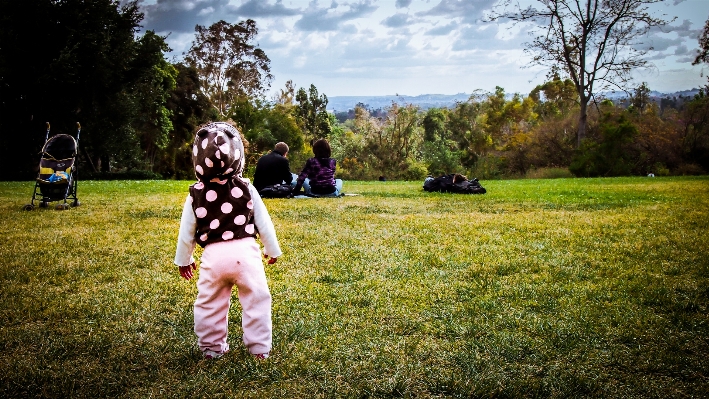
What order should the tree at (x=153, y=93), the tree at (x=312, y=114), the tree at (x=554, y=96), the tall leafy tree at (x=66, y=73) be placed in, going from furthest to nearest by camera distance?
the tree at (x=312, y=114)
the tree at (x=554, y=96)
the tree at (x=153, y=93)
the tall leafy tree at (x=66, y=73)

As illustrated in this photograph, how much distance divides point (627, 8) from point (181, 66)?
32478 millimetres

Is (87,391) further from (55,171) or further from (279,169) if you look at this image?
(279,169)

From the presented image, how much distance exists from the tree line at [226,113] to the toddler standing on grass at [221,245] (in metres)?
25.1

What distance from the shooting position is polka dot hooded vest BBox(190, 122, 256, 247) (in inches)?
127

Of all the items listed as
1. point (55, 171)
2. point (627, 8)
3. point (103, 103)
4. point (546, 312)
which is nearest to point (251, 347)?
point (546, 312)

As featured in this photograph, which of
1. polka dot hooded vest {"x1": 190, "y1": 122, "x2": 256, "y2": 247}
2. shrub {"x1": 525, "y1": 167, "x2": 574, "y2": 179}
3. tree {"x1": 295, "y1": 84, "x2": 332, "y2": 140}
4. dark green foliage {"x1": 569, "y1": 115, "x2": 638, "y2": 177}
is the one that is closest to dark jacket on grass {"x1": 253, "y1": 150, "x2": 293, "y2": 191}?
polka dot hooded vest {"x1": 190, "y1": 122, "x2": 256, "y2": 247}

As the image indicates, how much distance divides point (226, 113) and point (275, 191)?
3639 cm

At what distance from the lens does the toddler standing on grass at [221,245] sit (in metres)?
3.22

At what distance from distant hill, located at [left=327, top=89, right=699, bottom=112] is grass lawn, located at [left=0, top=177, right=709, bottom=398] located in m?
28.9

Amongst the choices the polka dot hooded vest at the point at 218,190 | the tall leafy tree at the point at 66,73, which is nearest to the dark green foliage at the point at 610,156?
the tall leafy tree at the point at 66,73

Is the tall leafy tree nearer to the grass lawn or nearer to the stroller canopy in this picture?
the stroller canopy

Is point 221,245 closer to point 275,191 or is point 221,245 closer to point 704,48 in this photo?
point 275,191

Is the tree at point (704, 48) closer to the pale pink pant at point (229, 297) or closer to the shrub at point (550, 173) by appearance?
the shrub at point (550, 173)

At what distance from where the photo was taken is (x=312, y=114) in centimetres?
5891
